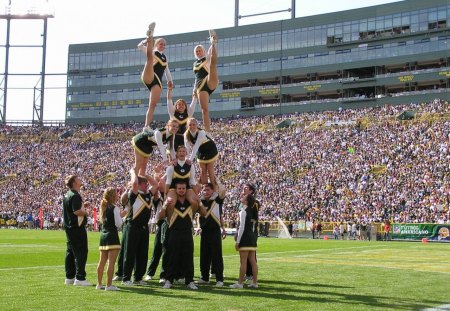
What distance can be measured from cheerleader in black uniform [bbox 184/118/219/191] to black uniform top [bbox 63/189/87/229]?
7.83ft

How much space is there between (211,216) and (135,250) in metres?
1.72

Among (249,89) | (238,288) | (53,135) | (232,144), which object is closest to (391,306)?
(238,288)

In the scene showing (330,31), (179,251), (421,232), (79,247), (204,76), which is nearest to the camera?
(179,251)

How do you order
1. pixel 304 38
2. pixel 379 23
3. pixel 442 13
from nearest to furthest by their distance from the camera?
1. pixel 442 13
2. pixel 379 23
3. pixel 304 38

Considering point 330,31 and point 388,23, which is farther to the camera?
point 330,31

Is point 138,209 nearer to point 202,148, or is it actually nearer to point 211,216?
point 211,216

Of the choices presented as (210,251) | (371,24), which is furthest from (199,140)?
(371,24)

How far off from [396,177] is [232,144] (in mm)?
20729

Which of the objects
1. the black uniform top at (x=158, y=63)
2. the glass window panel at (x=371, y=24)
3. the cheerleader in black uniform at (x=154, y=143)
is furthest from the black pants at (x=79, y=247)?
the glass window panel at (x=371, y=24)

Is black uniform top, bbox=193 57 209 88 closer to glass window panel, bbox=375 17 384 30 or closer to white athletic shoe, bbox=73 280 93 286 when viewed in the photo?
white athletic shoe, bbox=73 280 93 286

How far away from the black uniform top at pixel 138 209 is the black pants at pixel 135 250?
10 cm

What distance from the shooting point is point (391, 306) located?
995cm

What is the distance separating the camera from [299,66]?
73250mm

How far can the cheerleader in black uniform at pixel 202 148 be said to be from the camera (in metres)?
12.8
